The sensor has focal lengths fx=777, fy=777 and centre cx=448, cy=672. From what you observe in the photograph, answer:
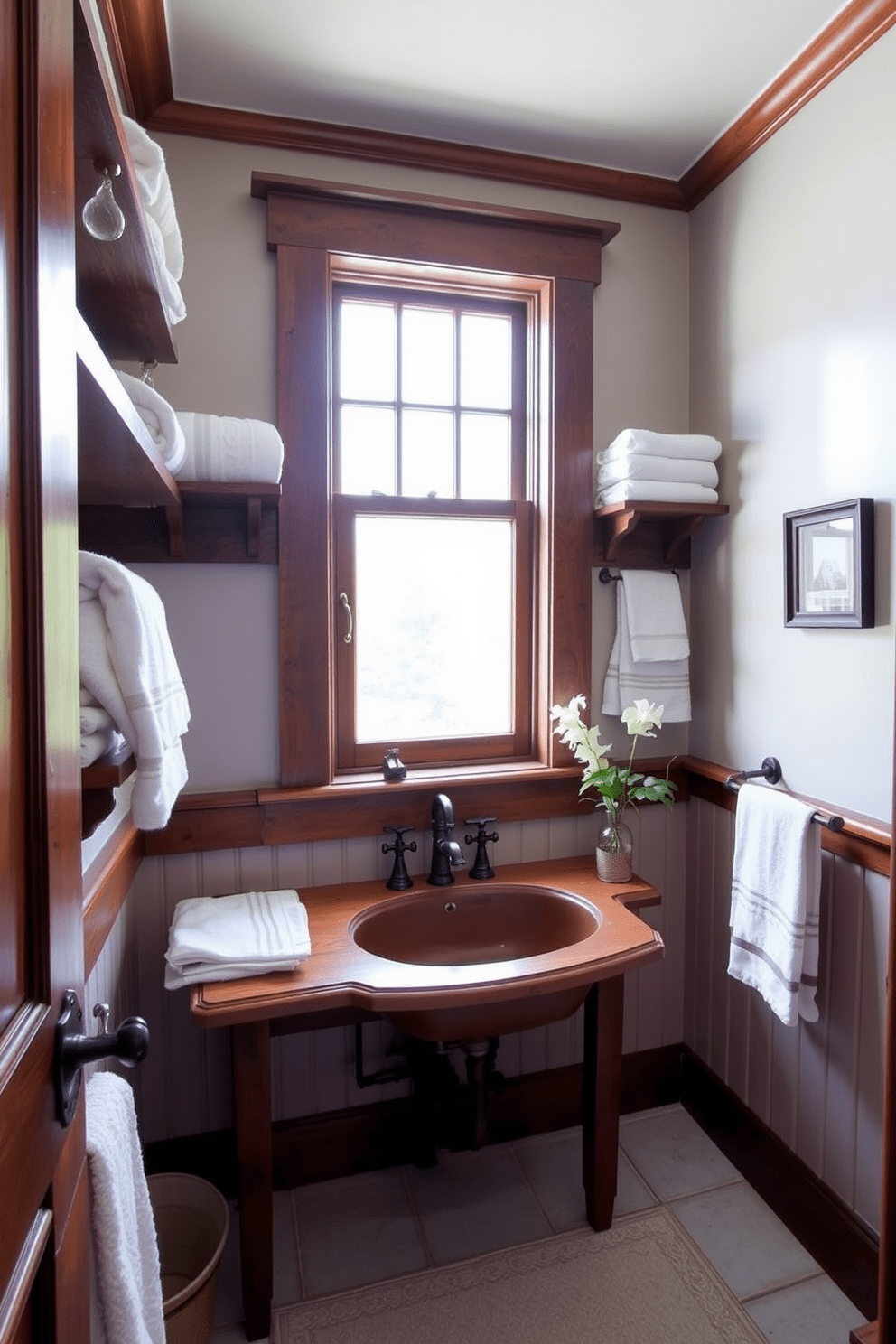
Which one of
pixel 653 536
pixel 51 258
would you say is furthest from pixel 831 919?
pixel 51 258

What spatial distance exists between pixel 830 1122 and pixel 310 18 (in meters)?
2.57

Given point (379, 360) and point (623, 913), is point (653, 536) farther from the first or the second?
point (623, 913)

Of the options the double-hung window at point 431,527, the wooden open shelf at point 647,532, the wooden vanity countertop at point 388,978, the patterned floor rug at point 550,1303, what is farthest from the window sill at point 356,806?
the patterned floor rug at point 550,1303

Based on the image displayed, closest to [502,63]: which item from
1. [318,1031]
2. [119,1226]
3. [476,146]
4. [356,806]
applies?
[476,146]

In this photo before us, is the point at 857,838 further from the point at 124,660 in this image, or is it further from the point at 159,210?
the point at 159,210

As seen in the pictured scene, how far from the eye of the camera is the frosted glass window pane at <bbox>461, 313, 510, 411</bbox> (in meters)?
2.12

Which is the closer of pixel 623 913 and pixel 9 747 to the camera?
pixel 9 747

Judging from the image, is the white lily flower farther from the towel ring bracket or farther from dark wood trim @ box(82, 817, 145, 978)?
the towel ring bracket

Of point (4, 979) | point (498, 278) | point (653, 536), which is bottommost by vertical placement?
point (4, 979)

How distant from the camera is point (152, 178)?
121 centimetres

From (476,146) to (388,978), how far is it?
1987 mm

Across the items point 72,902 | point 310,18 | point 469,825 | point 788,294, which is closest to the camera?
point 72,902

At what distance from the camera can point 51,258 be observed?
26.8 inches

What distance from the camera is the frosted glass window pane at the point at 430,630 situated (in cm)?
204
